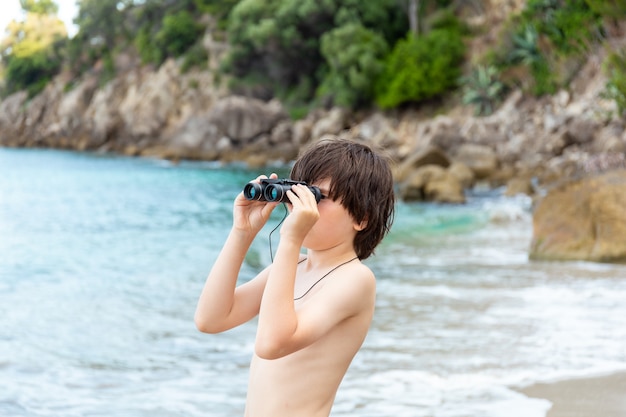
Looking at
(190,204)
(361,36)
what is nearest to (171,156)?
(361,36)

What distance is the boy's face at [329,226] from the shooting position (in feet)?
6.25

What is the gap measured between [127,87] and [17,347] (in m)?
43.0

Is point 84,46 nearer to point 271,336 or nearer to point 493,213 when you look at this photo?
point 493,213

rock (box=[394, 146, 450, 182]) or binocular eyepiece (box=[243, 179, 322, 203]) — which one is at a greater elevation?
binocular eyepiece (box=[243, 179, 322, 203])

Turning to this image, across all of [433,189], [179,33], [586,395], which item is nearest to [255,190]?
[586,395]

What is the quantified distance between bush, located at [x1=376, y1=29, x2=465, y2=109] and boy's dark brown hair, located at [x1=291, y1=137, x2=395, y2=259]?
2872 centimetres

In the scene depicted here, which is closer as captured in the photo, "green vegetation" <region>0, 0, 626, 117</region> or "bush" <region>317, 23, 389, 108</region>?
"green vegetation" <region>0, 0, 626, 117</region>

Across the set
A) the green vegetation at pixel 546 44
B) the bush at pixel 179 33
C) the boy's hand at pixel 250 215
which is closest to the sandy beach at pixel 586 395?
the boy's hand at pixel 250 215

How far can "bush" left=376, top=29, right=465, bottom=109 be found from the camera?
3023cm

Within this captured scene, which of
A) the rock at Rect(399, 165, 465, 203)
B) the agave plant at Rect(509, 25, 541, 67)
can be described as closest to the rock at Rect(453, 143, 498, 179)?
the rock at Rect(399, 165, 465, 203)

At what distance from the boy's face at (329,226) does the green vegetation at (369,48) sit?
14.4 meters

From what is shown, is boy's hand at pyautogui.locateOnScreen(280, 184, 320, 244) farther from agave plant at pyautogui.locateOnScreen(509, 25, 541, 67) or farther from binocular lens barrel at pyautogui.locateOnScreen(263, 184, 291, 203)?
agave plant at pyautogui.locateOnScreen(509, 25, 541, 67)

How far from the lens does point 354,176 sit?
6.24ft

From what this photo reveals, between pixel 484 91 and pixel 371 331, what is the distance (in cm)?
2292
